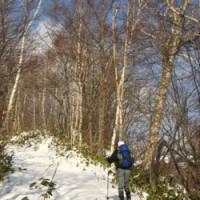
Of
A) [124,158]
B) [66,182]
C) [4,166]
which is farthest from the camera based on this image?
[4,166]

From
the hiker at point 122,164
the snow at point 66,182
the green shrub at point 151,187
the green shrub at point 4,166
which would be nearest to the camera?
the green shrub at point 151,187

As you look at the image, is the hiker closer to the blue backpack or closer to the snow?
the blue backpack

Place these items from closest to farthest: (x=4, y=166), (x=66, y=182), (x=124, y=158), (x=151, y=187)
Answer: (x=124, y=158)
(x=151, y=187)
(x=66, y=182)
(x=4, y=166)

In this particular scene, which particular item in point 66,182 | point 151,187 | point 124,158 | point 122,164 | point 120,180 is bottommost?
point 151,187

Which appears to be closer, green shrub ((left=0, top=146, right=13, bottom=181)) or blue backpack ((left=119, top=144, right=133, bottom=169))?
blue backpack ((left=119, top=144, right=133, bottom=169))

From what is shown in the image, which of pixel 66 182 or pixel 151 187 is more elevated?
pixel 66 182

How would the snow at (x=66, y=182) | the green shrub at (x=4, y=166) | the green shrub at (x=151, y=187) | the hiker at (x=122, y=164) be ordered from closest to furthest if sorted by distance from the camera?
1. the green shrub at (x=151, y=187)
2. the hiker at (x=122, y=164)
3. the snow at (x=66, y=182)
4. the green shrub at (x=4, y=166)

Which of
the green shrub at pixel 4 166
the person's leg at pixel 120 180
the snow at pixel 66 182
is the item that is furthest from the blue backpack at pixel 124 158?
the green shrub at pixel 4 166

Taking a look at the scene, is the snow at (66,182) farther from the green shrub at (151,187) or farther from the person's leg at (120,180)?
the person's leg at (120,180)

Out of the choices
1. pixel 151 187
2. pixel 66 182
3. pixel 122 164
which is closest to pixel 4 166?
pixel 66 182

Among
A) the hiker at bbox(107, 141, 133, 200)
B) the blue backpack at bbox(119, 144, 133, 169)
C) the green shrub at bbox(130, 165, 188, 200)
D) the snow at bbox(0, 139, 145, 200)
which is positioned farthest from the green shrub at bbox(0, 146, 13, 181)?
the green shrub at bbox(130, 165, 188, 200)

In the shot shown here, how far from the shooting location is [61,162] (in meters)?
15.4

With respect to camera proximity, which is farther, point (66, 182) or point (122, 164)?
point (66, 182)

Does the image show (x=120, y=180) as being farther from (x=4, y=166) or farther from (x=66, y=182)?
(x=4, y=166)
